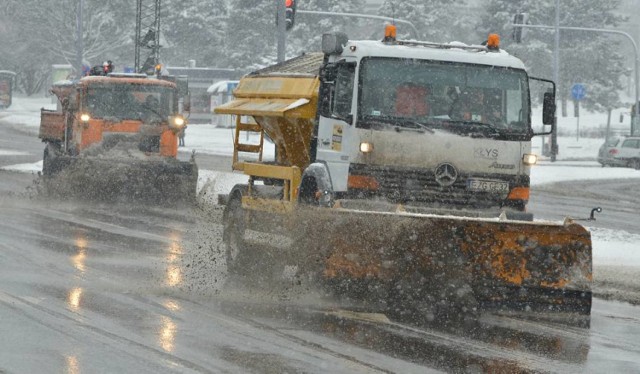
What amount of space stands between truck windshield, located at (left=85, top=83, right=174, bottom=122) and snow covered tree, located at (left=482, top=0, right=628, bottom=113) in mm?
67314

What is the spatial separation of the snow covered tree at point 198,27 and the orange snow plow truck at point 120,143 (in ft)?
254

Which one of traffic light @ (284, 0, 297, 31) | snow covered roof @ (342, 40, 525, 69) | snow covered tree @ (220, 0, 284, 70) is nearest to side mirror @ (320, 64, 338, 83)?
snow covered roof @ (342, 40, 525, 69)

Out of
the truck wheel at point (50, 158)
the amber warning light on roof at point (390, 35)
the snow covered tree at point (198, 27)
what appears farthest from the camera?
the snow covered tree at point (198, 27)

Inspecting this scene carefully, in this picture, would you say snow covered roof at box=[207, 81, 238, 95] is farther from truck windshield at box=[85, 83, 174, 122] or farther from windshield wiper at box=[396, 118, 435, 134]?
windshield wiper at box=[396, 118, 435, 134]

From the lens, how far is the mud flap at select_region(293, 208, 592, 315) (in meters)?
10.1

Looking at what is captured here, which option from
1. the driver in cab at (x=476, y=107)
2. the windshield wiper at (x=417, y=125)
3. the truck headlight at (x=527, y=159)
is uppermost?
A: the driver in cab at (x=476, y=107)

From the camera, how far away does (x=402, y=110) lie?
37.5ft

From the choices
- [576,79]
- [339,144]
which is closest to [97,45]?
[576,79]

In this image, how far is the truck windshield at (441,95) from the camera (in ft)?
37.5

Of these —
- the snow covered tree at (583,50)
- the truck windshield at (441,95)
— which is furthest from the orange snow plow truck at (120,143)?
the snow covered tree at (583,50)

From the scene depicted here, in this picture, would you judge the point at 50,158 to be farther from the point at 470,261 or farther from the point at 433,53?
the point at 470,261

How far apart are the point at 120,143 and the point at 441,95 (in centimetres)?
1140

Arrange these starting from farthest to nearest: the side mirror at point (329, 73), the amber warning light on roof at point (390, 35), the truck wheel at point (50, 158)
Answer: the truck wheel at point (50, 158), the amber warning light on roof at point (390, 35), the side mirror at point (329, 73)

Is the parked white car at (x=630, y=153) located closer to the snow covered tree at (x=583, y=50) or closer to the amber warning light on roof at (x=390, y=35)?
the amber warning light on roof at (x=390, y=35)
